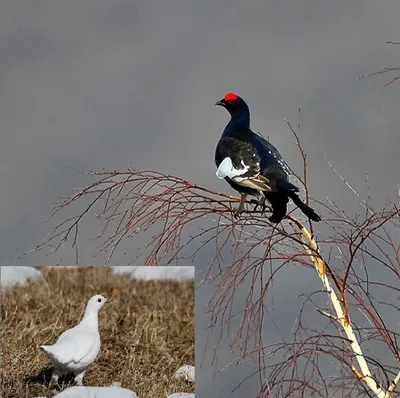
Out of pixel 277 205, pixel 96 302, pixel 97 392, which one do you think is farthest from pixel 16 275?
pixel 277 205

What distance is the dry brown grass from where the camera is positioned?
4.65 metres

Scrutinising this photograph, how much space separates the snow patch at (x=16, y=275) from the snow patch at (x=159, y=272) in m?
0.47

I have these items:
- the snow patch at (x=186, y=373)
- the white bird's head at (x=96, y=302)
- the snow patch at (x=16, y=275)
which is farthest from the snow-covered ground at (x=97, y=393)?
the snow patch at (x=16, y=275)

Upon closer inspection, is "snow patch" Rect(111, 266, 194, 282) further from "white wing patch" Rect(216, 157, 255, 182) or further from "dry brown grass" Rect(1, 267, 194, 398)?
"white wing patch" Rect(216, 157, 255, 182)

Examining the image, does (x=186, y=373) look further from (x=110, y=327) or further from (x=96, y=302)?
(x=96, y=302)

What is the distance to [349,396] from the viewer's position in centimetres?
335

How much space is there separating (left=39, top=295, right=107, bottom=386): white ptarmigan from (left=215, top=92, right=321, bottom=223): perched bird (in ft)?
3.91

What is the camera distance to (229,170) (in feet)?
13.0

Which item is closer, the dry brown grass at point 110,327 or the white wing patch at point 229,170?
the white wing patch at point 229,170

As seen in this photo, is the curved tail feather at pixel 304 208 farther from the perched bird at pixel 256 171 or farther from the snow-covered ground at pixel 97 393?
the snow-covered ground at pixel 97 393

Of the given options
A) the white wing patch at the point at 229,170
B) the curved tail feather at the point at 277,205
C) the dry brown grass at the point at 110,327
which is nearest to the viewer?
the curved tail feather at the point at 277,205

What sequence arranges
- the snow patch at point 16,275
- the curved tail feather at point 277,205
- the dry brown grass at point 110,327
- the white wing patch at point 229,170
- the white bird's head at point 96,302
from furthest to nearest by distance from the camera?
the snow patch at point 16,275, the white bird's head at point 96,302, the dry brown grass at point 110,327, the white wing patch at point 229,170, the curved tail feather at point 277,205

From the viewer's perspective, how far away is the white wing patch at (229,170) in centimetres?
392

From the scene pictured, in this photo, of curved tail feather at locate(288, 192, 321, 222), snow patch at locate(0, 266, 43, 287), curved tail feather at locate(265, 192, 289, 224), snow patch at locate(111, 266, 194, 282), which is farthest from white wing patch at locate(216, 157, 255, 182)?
snow patch at locate(0, 266, 43, 287)
